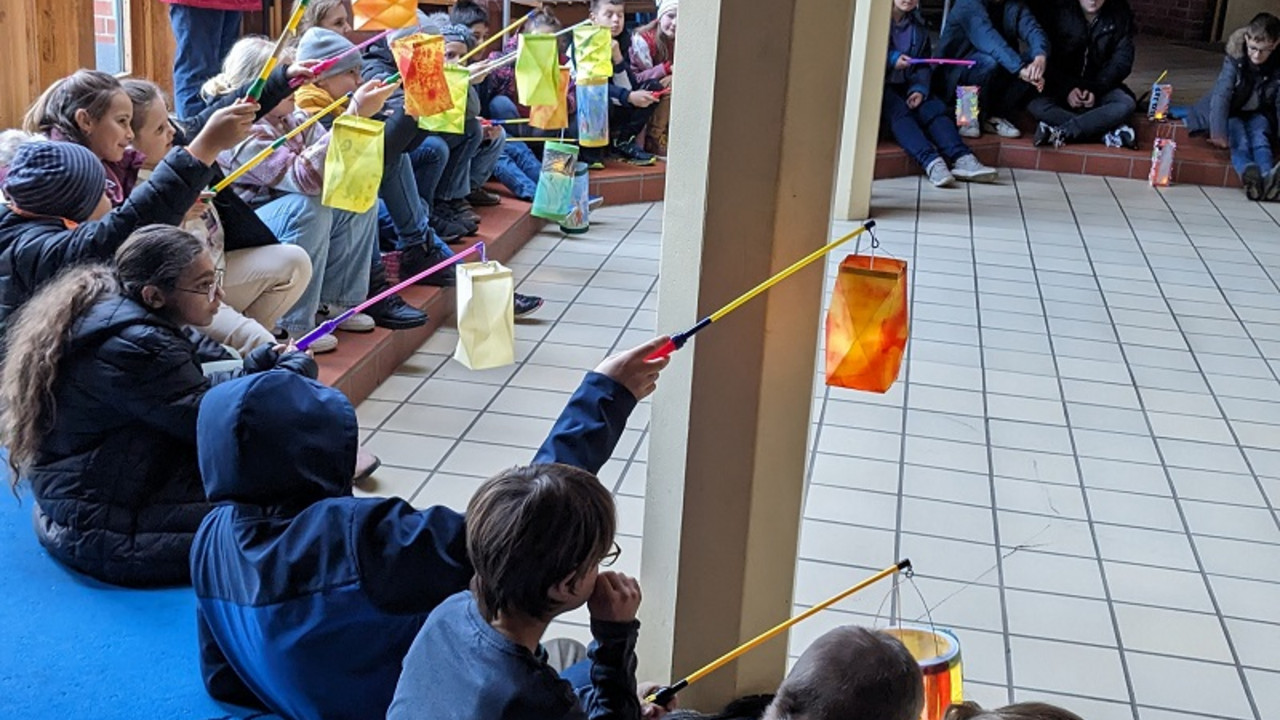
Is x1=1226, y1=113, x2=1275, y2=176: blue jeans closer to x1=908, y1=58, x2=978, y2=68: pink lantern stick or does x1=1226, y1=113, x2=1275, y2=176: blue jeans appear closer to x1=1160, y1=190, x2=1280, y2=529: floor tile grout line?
x1=1160, y1=190, x2=1280, y2=529: floor tile grout line

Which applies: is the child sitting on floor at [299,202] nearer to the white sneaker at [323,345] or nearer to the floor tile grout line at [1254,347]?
the white sneaker at [323,345]

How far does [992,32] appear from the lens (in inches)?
342

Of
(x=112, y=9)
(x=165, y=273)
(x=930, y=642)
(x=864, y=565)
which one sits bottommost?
(x=864, y=565)

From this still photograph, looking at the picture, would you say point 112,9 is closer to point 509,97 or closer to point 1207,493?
point 509,97

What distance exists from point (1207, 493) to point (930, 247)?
9.00 ft

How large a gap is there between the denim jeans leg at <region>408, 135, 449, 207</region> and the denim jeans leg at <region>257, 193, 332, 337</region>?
1039 mm

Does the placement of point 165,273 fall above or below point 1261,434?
above

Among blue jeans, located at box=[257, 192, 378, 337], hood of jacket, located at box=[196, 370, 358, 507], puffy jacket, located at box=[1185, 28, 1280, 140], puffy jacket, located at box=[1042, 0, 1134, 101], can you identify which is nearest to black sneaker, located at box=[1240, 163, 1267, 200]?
puffy jacket, located at box=[1185, 28, 1280, 140]

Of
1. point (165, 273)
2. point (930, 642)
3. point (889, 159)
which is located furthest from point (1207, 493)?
point (889, 159)

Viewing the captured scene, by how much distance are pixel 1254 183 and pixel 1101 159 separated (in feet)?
2.89

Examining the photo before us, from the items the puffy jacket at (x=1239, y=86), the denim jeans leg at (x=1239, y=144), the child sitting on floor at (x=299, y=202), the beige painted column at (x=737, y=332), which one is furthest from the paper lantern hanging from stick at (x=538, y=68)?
the puffy jacket at (x=1239, y=86)

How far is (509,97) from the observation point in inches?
268

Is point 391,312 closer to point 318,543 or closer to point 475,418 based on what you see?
point 475,418

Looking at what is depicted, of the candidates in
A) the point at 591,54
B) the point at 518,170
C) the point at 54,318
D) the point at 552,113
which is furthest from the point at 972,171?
the point at 54,318
